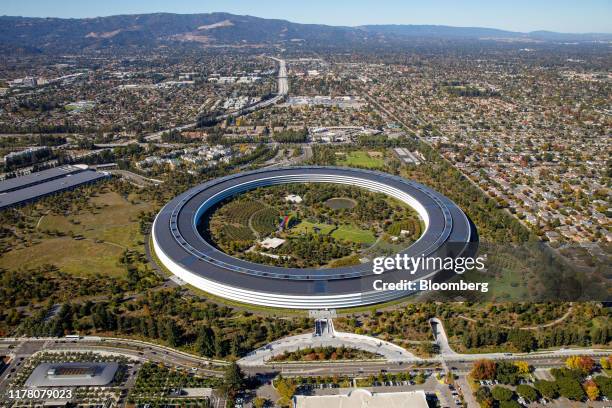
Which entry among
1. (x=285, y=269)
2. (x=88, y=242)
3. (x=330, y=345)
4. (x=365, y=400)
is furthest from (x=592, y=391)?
(x=88, y=242)

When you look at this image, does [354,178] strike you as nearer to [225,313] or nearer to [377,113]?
[225,313]

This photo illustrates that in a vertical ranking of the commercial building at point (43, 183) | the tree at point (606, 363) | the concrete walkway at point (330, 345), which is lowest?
the concrete walkway at point (330, 345)

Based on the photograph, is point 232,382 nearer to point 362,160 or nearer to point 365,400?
point 365,400

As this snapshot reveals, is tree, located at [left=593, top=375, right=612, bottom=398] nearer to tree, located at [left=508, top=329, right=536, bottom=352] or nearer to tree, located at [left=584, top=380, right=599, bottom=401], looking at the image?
tree, located at [left=584, top=380, right=599, bottom=401]

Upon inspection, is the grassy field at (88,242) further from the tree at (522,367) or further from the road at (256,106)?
the tree at (522,367)

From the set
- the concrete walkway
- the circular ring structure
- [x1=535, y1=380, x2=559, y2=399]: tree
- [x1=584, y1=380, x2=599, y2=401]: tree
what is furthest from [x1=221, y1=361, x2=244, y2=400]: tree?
[x1=584, y1=380, x2=599, y2=401]: tree

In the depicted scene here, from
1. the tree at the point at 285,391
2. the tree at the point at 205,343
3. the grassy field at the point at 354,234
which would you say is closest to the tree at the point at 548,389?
the tree at the point at 285,391
